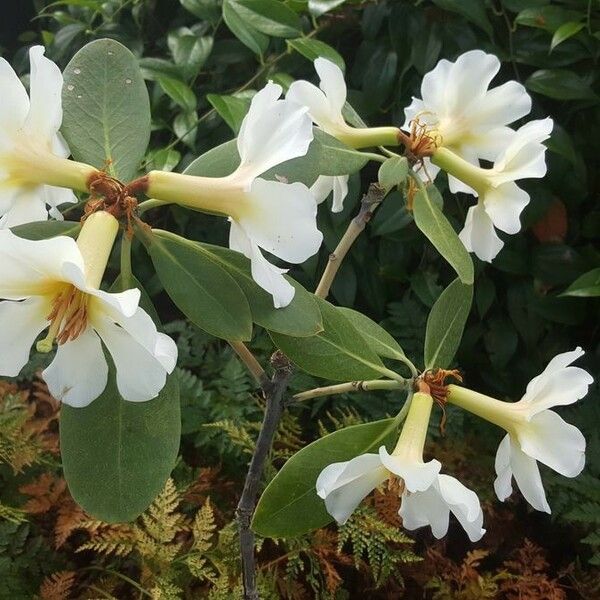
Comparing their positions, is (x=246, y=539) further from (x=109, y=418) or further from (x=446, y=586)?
(x=446, y=586)

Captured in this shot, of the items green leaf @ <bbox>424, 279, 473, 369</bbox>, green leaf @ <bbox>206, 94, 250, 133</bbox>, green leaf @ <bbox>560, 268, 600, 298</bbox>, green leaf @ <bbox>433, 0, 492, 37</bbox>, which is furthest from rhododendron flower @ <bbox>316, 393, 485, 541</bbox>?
green leaf @ <bbox>433, 0, 492, 37</bbox>

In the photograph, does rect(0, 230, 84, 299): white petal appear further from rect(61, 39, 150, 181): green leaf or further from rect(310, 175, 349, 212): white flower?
rect(310, 175, 349, 212): white flower

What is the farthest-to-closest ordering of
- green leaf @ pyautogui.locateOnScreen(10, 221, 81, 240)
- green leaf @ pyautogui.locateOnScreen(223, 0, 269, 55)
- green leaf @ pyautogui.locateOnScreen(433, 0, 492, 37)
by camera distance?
green leaf @ pyautogui.locateOnScreen(433, 0, 492, 37), green leaf @ pyautogui.locateOnScreen(223, 0, 269, 55), green leaf @ pyautogui.locateOnScreen(10, 221, 81, 240)

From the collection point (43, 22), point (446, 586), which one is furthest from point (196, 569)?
point (43, 22)

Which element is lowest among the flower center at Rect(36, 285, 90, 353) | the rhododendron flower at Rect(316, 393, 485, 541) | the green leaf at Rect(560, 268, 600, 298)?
the green leaf at Rect(560, 268, 600, 298)

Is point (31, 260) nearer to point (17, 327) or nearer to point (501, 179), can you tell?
point (17, 327)

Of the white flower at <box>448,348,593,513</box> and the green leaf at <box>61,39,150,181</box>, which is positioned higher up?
the green leaf at <box>61,39,150,181</box>

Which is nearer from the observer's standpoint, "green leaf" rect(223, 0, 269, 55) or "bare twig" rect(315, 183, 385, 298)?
"bare twig" rect(315, 183, 385, 298)

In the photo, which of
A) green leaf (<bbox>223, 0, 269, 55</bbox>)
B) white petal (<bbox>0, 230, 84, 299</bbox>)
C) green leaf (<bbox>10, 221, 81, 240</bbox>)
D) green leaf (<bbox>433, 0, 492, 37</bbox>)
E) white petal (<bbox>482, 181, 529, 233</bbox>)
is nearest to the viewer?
white petal (<bbox>0, 230, 84, 299</bbox>)

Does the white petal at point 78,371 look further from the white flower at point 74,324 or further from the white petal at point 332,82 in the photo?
the white petal at point 332,82
